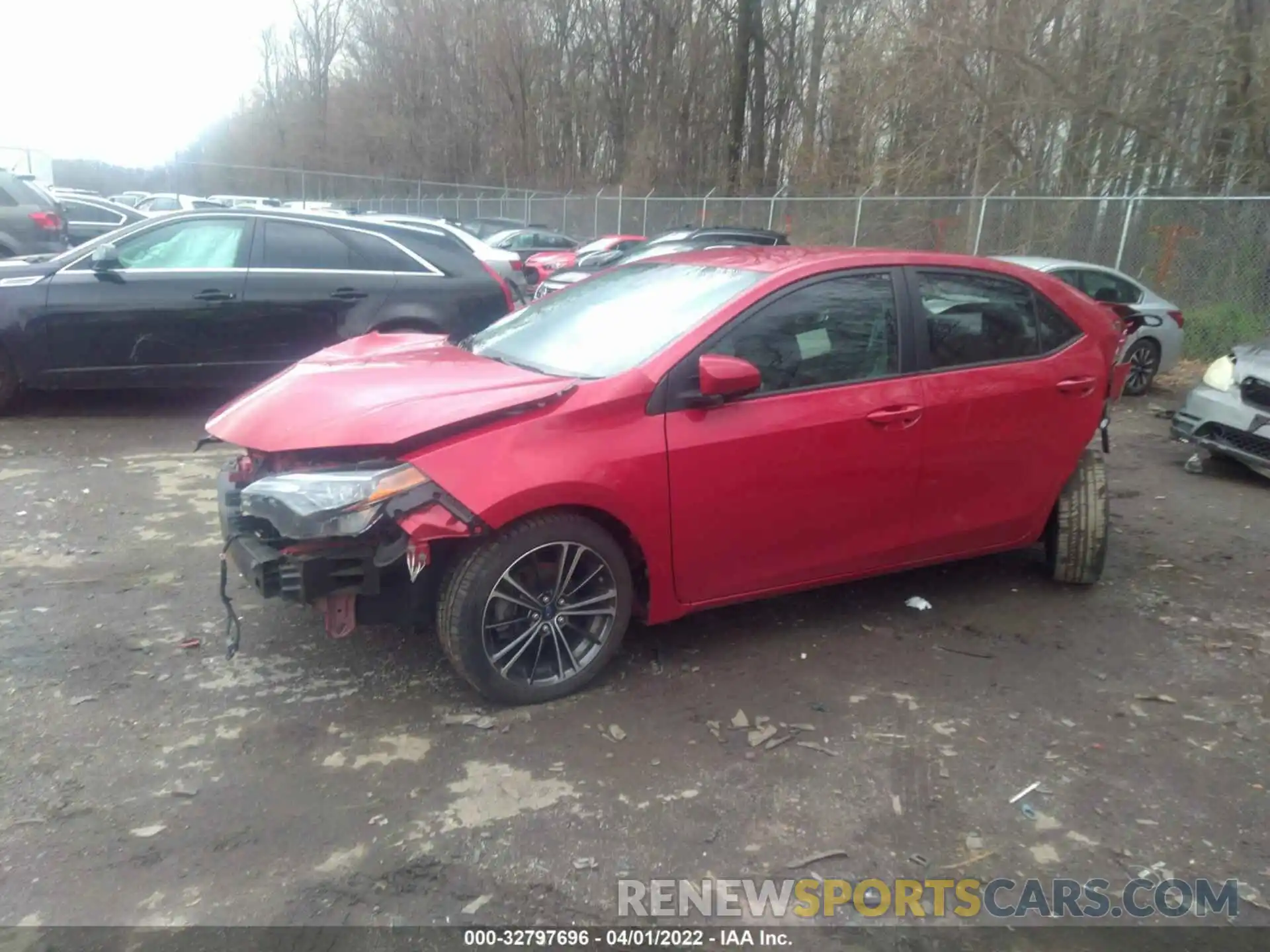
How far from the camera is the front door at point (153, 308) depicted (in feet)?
23.4

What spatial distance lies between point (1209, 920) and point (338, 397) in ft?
10.7

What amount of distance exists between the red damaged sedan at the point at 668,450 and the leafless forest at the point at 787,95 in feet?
40.8

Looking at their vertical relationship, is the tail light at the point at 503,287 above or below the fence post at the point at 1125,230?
below

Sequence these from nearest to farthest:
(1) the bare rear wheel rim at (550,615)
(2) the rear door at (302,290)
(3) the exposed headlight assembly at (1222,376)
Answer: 1. (1) the bare rear wheel rim at (550,615)
2. (3) the exposed headlight assembly at (1222,376)
3. (2) the rear door at (302,290)

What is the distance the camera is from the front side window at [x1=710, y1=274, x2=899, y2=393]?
12.6 feet

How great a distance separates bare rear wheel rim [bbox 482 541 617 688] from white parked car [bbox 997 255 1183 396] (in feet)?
27.3

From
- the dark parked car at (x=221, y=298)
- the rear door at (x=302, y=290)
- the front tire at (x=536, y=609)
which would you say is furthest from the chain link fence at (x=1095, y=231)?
the front tire at (x=536, y=609)

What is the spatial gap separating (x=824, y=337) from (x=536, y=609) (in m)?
1.67

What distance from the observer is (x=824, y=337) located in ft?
13.1

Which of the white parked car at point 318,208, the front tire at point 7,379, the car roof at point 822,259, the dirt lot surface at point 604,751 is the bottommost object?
the dirt lot surface at point 604,751

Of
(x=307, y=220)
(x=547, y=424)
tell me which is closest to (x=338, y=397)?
(x=547, y=424)

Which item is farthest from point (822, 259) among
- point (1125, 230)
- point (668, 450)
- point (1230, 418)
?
point (1125, 230)

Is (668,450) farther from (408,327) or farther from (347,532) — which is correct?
(408,327)

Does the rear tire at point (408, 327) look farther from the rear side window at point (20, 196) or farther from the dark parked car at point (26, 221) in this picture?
the rear side window at point (20, 196)
